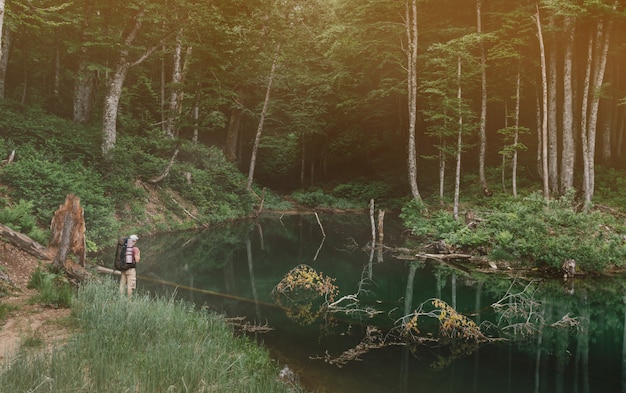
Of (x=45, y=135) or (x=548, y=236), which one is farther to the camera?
(x=45, y=135)

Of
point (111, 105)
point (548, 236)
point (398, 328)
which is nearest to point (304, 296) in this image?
point (398, 328)

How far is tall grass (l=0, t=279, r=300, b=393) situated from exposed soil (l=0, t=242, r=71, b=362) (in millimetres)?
345

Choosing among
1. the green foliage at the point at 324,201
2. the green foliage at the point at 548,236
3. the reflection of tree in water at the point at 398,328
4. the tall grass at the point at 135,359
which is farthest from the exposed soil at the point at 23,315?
the green foliage at the point at 324,201

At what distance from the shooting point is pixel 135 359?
5.22m

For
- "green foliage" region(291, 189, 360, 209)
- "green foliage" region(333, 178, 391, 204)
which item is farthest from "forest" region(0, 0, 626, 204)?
"green foliage" region(291, 189, 360, 209)

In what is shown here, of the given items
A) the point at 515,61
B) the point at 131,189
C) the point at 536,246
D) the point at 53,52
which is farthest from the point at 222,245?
the point at 515,61

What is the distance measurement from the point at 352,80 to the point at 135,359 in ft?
119

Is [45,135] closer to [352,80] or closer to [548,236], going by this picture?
[548,236]

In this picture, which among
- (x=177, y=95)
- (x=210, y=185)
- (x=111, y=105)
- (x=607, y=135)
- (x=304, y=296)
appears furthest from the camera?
(x=607, y=135)

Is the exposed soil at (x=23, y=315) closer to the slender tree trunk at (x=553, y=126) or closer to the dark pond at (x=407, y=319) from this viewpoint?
the dark pond at (x=407, y=319)

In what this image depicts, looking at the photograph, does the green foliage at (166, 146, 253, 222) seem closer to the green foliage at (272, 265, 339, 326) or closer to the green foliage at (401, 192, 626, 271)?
the green foliage at (272, 265, 339, 326)

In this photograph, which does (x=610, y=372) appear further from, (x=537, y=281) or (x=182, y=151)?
(x=182, y=151)

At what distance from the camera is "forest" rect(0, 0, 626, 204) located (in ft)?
66.6

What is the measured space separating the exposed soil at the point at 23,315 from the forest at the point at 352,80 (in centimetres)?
720
